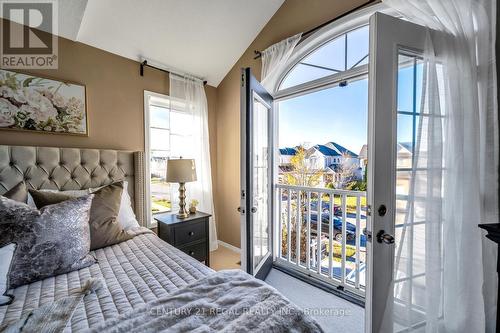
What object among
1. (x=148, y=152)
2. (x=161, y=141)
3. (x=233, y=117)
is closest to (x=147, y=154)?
(x=148, y=152)

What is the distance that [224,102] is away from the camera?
3.19 m

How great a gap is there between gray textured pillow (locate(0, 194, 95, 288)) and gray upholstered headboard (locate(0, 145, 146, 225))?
0.58 metres

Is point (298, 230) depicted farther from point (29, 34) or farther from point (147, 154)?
point (29, 34)

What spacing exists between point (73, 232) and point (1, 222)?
31 cm

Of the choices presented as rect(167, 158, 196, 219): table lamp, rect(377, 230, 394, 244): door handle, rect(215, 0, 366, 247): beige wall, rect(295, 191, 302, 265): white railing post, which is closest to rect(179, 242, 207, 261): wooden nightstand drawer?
rect(167, 158, 196, 219): table lamp

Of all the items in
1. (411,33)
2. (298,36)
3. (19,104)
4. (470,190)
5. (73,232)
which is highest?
(298,36)

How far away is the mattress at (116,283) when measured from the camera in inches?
36.9

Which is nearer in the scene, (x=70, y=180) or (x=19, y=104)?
(x=19, y=104)

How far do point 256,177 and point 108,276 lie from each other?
1352 millimetres

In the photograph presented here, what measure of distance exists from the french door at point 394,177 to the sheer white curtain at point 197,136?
219cm

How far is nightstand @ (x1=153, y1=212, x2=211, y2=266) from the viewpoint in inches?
Result: 87.8

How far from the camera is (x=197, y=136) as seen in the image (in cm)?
294

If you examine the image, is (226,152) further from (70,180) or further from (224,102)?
(70,180)

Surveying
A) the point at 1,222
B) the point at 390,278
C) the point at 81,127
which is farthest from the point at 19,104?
the point at 390,278
